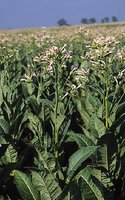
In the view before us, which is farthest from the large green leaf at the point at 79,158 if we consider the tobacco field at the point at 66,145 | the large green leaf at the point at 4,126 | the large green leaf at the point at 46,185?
the large green leaf at the point at 4,126

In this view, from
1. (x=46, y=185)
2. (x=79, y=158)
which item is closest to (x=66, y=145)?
(x=79, y=158)

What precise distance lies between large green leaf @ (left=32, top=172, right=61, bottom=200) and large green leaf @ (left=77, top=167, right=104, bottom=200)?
0.18m

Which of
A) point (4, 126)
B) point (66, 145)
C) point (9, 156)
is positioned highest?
point (4, 126)

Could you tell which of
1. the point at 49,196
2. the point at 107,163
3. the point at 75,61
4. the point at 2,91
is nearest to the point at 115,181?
the point at 107,163

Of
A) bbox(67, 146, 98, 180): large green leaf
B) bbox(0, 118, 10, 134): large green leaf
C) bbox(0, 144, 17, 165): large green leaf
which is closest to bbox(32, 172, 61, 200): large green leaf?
bbox(67, 146, 98, 180): large green leaf

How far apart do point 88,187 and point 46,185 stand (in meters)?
0.25

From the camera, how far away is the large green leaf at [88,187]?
2.20m

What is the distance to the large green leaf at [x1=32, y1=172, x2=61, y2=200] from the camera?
235 cm

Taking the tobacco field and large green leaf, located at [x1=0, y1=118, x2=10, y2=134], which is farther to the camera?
large green leaf, located at [x1=0, y1=118, x2=10, y2=134]

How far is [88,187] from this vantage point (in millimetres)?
2238

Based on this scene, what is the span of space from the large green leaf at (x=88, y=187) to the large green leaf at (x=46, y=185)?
179mm

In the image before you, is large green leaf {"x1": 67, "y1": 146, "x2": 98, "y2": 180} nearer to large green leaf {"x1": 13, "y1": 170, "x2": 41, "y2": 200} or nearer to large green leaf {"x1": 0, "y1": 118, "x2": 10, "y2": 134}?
large green leaf {"x1": 13, "y1": 170, "x2": 41, "y2": 200}

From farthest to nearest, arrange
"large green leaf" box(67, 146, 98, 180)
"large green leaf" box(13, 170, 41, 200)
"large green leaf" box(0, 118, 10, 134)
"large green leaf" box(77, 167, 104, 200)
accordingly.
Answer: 1. "large green leaf" box(0, 118, 10, 134)
2. "large green leaf" box(67, 146, 98, 180)
3. "large green leaf" box(13, 170, 41, 200)
4. "large green leaf" box(77, 167, 104, 200)

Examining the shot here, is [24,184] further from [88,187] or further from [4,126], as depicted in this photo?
[4,126]
